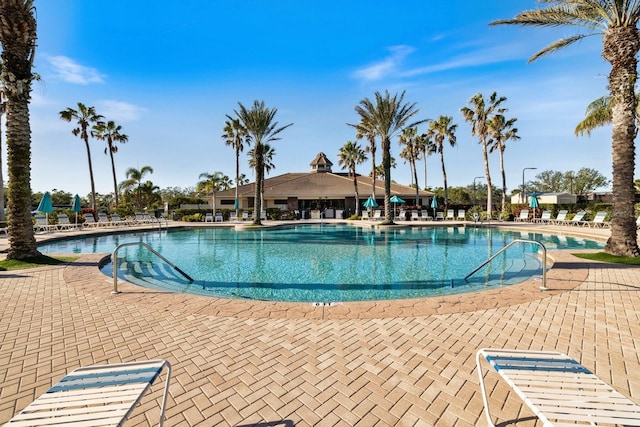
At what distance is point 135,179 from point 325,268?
46.3 metres

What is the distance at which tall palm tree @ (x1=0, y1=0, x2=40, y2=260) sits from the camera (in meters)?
8.92

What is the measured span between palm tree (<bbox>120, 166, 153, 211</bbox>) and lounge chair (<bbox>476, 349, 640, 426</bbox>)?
170ft

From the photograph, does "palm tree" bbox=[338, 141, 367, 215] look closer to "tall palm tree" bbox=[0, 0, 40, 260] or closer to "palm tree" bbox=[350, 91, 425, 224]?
"palm tree" bbox=[350, 91, 425, 224]

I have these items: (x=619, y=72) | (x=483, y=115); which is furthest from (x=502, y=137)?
(x=619, y=72)

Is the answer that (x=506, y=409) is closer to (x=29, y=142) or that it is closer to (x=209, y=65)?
(x=29, y=142)

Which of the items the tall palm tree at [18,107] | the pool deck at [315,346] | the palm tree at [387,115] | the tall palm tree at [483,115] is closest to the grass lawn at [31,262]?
the tall palm tree at [18,107]

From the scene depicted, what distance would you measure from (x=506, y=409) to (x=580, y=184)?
95.7 meters

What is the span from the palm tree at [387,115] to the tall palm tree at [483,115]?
10.5 meters

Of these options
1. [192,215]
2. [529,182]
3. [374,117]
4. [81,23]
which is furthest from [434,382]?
[529,182]

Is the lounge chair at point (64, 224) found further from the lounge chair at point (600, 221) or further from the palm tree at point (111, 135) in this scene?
the lounge chair at point (600, 221)

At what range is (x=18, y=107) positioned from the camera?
922 centimetres

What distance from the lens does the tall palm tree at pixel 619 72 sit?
30.8 ft

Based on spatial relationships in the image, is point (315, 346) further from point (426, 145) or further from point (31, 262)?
point (426, 145)

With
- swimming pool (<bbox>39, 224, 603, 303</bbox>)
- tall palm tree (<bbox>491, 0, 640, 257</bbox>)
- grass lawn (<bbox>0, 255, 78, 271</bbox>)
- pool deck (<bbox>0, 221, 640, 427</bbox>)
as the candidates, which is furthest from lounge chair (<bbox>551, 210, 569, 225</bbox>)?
grass lawn (<bbox>0, 255, 78, 271</bbox>)
